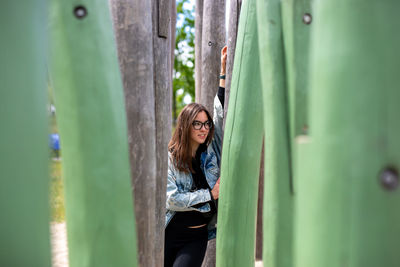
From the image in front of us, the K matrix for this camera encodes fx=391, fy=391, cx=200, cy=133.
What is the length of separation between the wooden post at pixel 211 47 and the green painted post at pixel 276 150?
1872 millimetres

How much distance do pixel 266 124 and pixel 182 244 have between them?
151cm

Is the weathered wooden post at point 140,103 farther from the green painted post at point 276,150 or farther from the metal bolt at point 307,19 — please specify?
the metal bolt at point 307,19

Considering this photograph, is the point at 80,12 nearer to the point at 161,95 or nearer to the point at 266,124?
the point at 266,124

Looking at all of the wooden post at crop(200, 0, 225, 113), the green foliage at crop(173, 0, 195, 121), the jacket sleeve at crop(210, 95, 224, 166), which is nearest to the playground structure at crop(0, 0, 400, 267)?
the jacket sleeve at crop(210, 95, 224, 166)

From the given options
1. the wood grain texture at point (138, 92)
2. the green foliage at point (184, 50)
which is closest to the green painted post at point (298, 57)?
the wood grain texture at point (138, 92)

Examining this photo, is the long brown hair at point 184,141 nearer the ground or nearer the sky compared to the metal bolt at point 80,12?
nearer the ground

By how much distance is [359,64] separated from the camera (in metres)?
0.61

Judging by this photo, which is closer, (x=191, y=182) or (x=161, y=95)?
(x=161, y=95)

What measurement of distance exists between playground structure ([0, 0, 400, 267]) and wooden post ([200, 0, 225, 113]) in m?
1.49

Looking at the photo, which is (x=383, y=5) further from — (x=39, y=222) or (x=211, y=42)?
(x=211, y=42)

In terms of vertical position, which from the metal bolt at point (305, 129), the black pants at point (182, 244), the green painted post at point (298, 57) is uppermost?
the green painted post at point (298, 57)

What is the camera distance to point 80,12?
87 centimetres

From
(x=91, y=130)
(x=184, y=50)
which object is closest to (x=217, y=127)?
(x=91, y=130)

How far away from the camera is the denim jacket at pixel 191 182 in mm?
2242
